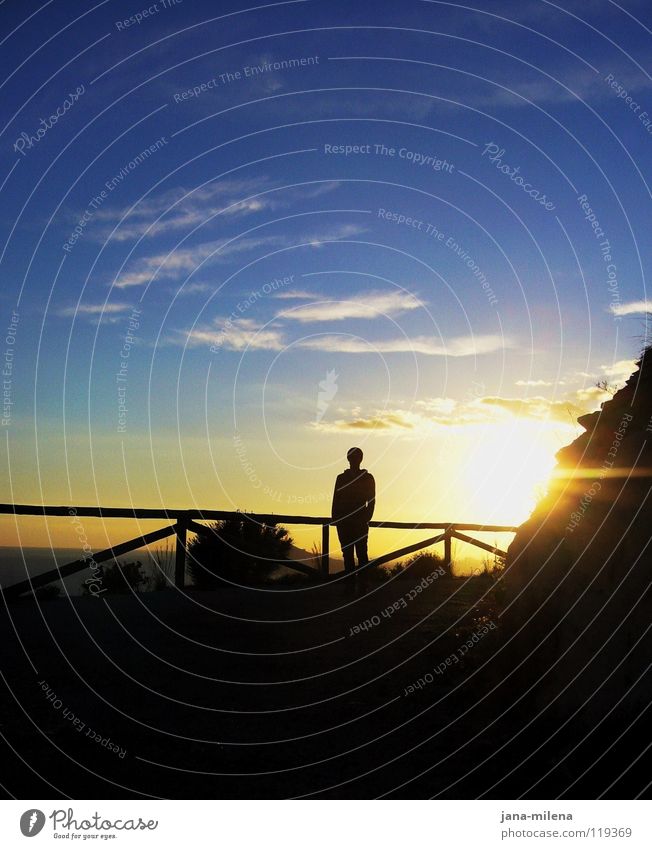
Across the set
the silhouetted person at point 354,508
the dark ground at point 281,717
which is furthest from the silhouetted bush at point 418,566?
the dark ground at point 281,717

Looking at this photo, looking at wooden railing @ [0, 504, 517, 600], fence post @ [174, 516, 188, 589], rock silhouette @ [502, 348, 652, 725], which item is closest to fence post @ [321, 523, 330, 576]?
wooden railing @ [0, 504, 517, 600]

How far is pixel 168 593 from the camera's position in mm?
14242

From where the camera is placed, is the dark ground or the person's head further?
the person's head

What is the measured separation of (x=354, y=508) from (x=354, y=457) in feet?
2.76

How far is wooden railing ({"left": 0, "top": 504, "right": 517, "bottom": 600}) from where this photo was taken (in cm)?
1267

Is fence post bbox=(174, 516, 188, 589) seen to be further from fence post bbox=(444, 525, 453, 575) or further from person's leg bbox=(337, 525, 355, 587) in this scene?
fence post bbox=(444, 525, 453, 575)

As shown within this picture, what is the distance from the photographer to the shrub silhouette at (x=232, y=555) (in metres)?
17.3

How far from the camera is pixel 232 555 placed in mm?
17750

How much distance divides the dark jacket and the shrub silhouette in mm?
2855

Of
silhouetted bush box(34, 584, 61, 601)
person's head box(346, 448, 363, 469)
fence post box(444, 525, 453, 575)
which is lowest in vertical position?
silhouetted bush box(34, 584, 61, 601)

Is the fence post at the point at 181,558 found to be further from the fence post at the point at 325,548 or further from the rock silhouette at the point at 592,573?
the rock silhouette at the point at 592,573

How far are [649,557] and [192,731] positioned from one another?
391cm
